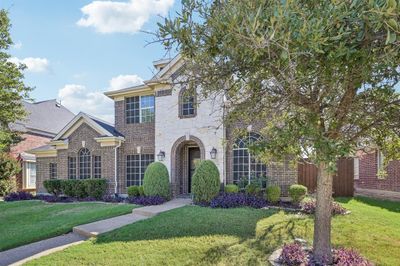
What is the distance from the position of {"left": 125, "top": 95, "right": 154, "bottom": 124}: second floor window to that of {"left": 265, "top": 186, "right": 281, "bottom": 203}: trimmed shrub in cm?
755

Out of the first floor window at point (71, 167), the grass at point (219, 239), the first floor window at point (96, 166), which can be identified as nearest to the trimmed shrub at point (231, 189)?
the grass at point (219, 239)

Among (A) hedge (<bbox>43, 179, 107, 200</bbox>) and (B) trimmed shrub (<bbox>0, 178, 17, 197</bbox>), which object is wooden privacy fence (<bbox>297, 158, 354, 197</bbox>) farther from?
(B) trimmed shrub (<bbox>0, 178, 17, 197</bbox>)

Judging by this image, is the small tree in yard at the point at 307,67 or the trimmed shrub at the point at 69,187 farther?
the trimmed shrub at the point at 69,187

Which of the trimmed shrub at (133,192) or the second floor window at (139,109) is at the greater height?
the second floor window at (139,109)

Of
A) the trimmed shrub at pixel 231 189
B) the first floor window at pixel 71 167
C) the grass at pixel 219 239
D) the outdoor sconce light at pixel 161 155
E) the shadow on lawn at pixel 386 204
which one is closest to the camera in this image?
the grass at pixel 219 239

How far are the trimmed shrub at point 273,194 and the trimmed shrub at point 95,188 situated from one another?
899 cm

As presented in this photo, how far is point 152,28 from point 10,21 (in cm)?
1167

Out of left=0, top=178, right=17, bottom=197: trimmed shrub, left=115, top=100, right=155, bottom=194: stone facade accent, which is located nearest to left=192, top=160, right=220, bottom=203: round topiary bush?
left=115, top=100, right=155, bottom=194: stone facade accent

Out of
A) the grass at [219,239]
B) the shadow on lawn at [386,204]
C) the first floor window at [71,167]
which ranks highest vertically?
the first floor window at [71,167]

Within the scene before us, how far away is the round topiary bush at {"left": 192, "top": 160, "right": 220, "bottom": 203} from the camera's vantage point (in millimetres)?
13500

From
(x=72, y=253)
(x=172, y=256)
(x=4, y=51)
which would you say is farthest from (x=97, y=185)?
(x=172, y=256)

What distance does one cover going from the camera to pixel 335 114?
573 cm

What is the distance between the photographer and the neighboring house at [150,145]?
15.0m

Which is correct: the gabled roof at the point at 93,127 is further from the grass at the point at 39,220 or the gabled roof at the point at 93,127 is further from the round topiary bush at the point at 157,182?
the grass at the point at 39,220
